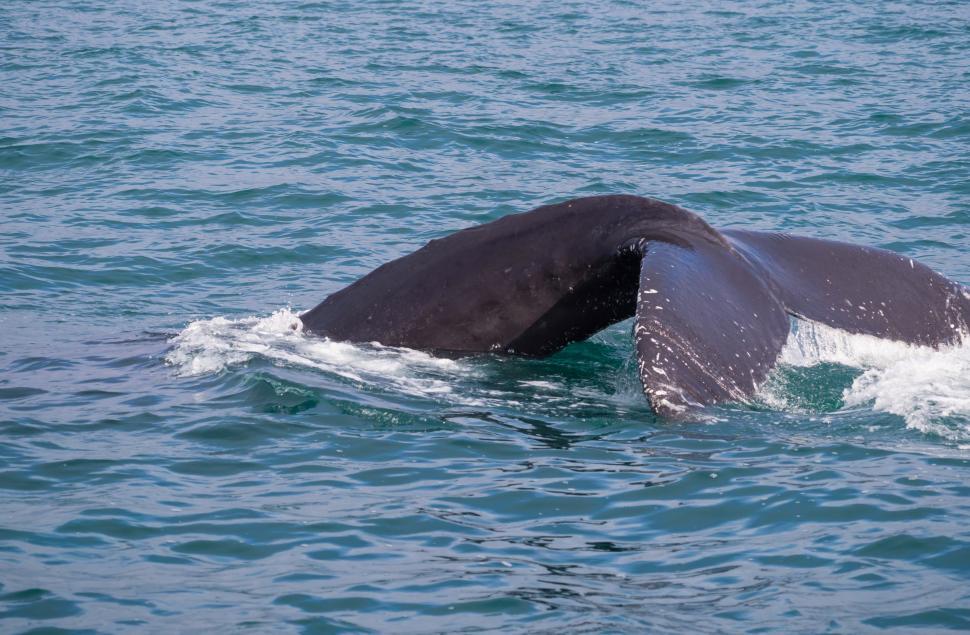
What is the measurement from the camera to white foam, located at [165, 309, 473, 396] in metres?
8.63

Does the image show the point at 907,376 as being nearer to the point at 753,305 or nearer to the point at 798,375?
the point at 798,375

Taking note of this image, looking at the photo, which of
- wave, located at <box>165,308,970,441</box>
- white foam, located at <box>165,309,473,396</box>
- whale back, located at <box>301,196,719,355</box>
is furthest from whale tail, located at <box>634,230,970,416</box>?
white foam, located at <box>165,309,473,396</box>

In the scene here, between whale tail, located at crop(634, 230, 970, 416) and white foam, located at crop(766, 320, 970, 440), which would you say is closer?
whale tail, located at crop(634, 230, 970, 416)

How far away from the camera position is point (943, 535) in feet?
21.2

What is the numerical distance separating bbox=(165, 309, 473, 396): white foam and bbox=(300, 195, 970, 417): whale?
132 mm

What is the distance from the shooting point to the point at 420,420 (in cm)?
824

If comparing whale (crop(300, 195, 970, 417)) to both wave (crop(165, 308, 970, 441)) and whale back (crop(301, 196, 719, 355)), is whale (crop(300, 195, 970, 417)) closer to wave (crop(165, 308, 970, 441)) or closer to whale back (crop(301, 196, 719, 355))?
whale back (crop(301, 196, 719, 355))

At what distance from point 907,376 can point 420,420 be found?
283 centimetres

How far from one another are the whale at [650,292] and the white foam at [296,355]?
13 cm

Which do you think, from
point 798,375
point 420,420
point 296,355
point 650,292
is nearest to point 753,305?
point 650,292

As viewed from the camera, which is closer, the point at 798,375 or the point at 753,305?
the point at 753,305

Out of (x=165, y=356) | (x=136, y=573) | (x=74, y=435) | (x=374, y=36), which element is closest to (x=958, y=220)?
(x=165, y=356)

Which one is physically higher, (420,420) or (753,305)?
(753,305)

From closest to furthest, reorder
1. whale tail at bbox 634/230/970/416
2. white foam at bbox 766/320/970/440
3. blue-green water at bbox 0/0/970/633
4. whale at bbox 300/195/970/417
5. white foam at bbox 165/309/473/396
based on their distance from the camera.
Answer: blue-green water at bbox 0/0/970/633, whale tail at bbox 634/230/970/416, whale at bbox 300/195/970/417, white foam at bbox 766/320/970/440, white foam at bbox 165/309/473/396
